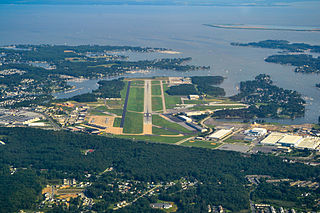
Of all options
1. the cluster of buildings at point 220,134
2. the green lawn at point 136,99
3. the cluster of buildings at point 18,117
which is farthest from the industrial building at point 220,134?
the cluster of buildings at point 18,117

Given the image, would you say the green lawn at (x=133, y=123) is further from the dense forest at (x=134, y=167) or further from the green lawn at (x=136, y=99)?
the dense forest at (x=134, y=167)

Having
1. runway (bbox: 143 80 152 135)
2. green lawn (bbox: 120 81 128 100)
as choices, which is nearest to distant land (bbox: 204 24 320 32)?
runway (bbox: 143 80 152 135)

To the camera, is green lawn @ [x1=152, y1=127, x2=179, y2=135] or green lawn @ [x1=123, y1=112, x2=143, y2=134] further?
green lawn @ [x1=123, y1=112, x2=143, y2=134]

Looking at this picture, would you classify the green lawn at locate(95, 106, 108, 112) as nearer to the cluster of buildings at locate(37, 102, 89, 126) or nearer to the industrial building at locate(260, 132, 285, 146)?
the cluster of buildings at locate(37, 102, 89, 126)

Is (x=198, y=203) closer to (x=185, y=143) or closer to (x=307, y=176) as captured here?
(x=307, y=176)

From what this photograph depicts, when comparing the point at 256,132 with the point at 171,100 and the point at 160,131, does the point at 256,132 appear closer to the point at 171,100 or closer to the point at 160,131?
the point at 160,131

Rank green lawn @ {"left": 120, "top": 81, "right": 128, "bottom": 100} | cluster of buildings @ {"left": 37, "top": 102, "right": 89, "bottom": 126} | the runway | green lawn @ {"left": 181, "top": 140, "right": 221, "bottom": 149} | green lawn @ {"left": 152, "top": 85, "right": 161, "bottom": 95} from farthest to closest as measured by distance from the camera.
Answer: green lawn @ {"left": 152, "top": 85, "right": 161, "bottom": 95} < green lawn @ {"left": 120, "top": 81, "right": 128, "bottom": 100} < cluster of buildings @ {"left": 37, "top": 102, "right": 89, "bottom": 126} < the runway < green lawn @ {"left": 181, "top": 140, "right": 221, "bottom": 149}

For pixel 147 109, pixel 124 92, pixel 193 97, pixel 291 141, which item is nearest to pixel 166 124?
pixel 147 109
